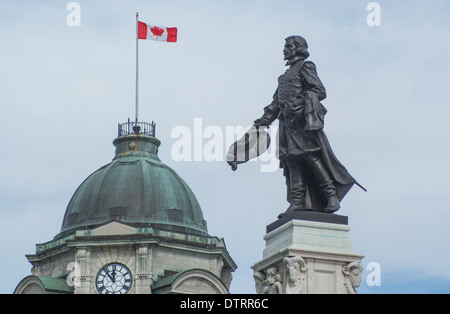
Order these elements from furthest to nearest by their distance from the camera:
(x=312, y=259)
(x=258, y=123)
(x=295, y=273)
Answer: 1. (x=258, y=123)
2. (x=312, y=259)
3. (x=295, y=273)

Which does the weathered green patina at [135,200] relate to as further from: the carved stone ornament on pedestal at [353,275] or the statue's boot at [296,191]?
the carved stone ornament on pedestal at [353,275]

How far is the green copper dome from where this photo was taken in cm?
11369

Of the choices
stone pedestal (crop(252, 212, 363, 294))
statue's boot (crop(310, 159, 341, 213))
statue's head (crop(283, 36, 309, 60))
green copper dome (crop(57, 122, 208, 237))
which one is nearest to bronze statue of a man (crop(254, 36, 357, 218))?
statue's boot (crop(310, 159, 341, 213))

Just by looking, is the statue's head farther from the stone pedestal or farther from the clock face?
the clock face

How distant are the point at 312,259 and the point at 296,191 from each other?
5.76ft

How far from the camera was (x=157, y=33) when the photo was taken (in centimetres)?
10181

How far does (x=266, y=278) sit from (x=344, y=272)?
1.51 meters

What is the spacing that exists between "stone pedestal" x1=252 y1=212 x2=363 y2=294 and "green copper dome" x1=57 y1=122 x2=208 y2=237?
84938 millimetres

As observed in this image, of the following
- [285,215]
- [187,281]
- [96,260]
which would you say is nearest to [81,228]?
[96,260]

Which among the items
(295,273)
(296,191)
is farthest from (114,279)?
(295,273)

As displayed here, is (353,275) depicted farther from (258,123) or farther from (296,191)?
(258,123)

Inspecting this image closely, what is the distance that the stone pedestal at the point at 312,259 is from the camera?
1082 inches

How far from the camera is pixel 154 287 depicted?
358ft
